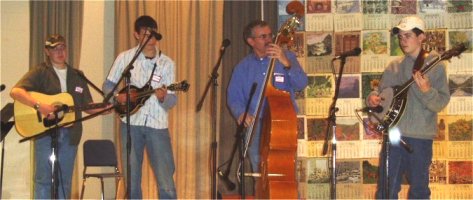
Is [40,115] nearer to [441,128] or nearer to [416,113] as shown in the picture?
[416,113]

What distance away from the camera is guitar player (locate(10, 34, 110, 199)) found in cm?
551

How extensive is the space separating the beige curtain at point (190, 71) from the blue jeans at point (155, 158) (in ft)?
5.53

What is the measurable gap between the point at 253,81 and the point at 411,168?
4.74 ft

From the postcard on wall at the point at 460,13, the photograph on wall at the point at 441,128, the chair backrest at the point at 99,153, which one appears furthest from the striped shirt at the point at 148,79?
the postcard on wall at the point at 460,13

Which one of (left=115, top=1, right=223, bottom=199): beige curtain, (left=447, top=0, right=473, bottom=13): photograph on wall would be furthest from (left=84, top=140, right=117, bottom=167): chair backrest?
(left=447, top=0, right=473, bottom=13): photograph on wall

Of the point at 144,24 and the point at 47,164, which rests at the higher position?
the point at 144,24

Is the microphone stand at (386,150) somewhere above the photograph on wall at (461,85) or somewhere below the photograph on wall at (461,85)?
below

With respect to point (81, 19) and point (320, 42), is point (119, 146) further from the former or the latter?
point (320, 42)

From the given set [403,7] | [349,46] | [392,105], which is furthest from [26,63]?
[392,105]

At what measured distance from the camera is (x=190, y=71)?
718cm

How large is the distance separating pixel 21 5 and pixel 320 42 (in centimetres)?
325

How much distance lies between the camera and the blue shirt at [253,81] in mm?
5363

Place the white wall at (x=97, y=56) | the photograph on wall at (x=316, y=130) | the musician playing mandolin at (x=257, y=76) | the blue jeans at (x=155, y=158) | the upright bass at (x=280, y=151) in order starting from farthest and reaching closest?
the white wall at (x=97, y=56) → the photograph on wall at (x=316, y=130) → the blue jeans at (x=155, y=158) → the musician playing mandolin at (x=257, y=76) → the upright bass at (x=280, y=151)

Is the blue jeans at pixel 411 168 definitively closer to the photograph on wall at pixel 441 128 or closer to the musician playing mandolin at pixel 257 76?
the musician playing mandolin at pixel 257 76
